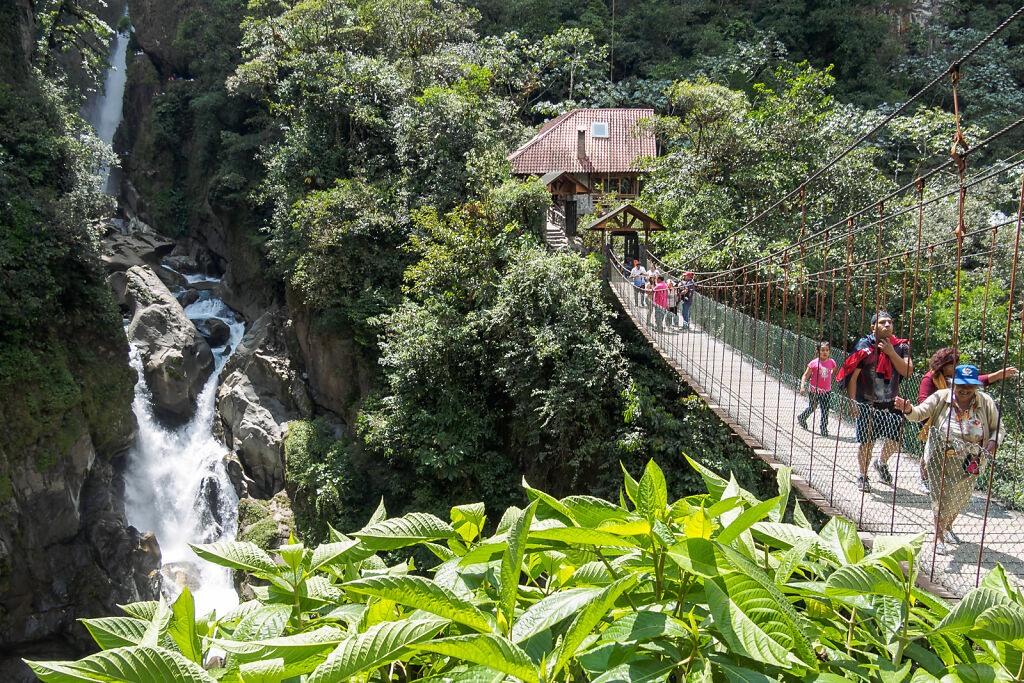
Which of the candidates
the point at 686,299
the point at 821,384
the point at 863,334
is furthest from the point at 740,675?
the point at 686,299

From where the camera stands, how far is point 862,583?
2.10 ft

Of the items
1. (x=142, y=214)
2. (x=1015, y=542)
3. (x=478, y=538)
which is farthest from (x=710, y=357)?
(x=142, y=214)

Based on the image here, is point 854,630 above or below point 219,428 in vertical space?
above

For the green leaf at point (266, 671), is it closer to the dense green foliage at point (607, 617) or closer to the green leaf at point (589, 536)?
the dense green foliage at point (607, 617)

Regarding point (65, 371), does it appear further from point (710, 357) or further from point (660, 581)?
point (660, 581)

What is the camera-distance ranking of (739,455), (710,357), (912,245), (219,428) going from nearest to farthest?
(710,357) < (739,455) < (912,245) < (219,428)

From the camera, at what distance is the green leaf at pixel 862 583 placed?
64cm

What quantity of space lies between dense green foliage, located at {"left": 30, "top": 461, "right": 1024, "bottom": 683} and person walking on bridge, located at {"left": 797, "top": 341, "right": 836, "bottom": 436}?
12.7 feet

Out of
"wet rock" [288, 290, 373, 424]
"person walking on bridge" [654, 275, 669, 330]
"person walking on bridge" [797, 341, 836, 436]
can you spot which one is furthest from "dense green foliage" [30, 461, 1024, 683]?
"wet rock" [288, 290, 373, 424]

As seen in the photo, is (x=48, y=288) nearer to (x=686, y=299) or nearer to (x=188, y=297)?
(x=188, y=297)

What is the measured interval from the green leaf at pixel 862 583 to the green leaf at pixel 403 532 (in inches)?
17.1

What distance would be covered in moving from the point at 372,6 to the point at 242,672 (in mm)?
13696

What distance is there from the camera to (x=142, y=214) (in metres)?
16.1

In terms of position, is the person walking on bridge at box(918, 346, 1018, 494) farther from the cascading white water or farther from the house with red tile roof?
the house with red tile roof
